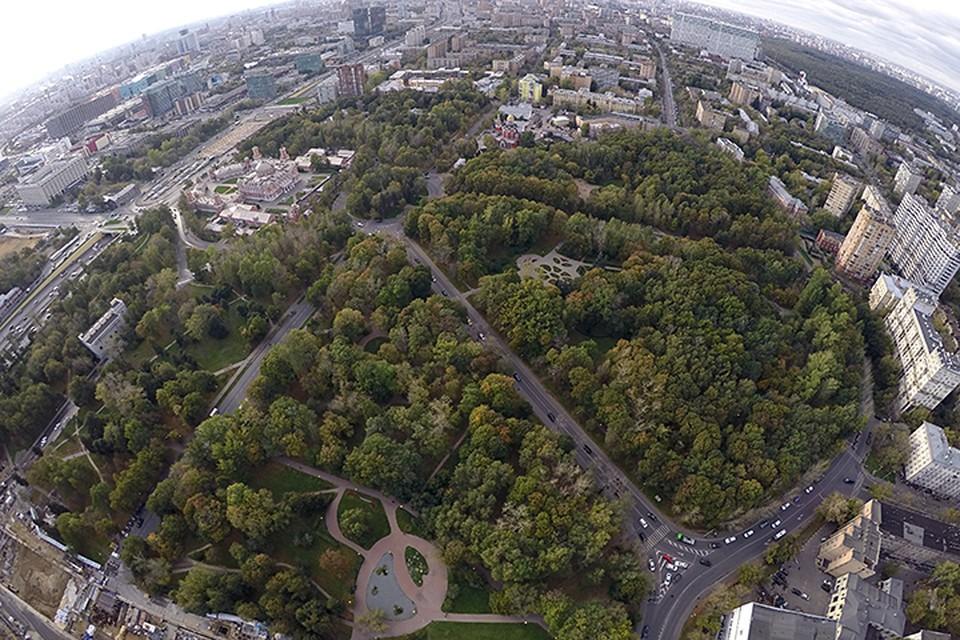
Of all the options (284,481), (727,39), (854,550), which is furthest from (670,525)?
(727,39)

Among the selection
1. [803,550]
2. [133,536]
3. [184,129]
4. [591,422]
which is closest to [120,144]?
[184,129]

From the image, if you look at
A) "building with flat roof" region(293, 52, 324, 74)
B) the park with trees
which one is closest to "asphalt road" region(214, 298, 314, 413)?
the park with trees

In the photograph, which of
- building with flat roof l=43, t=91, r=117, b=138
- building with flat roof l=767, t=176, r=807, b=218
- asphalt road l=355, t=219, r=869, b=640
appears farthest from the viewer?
building with flat roof l=43, t=91, r=117, b=138

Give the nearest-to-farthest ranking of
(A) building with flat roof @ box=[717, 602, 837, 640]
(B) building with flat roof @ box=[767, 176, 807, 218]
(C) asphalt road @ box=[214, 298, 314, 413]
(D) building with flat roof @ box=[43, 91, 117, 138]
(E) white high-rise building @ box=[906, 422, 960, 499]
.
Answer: (A) building with flat roof @ box=[717, 602, 837, 640] → (E) white high-rise building @ box=[906, 422, 960, 499] → (C) asphalt road @ box=[214, 298, 314, 413] → (B) building with flat roof @ box=[767, 176, 807, 218] → (D) building with flat roof @ box=[43, 91, 117, 138]

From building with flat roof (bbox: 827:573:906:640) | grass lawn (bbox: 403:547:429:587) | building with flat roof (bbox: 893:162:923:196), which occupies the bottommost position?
grass lawn (bbox: 403:547:429:587)

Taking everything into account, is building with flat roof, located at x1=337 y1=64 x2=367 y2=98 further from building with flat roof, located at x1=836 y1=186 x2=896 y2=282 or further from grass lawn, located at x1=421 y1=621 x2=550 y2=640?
grass lawn, located at x1=421 y1=621 x2=550 y2=640

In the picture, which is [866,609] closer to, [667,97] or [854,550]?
[854,550]
